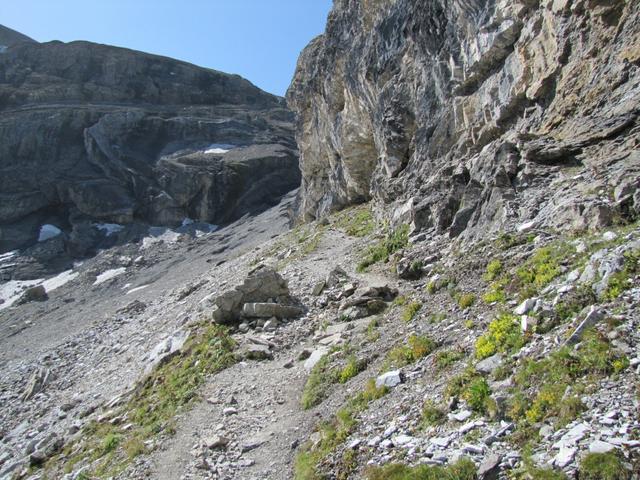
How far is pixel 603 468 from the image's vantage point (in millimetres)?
6023

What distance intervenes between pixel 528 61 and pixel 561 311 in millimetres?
15389

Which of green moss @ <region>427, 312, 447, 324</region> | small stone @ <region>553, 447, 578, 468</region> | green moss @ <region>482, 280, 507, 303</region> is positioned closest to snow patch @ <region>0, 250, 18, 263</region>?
green moss @ <region>427, 312, 447, 324</region>

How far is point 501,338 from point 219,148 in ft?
354

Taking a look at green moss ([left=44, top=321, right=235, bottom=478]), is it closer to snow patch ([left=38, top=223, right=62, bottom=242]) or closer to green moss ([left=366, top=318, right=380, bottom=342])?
green moss ([left=366, top=318, right=380, bottom=342])

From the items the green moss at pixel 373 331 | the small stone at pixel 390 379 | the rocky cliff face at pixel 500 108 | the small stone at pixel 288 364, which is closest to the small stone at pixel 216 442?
the small stone at pixel 288 364

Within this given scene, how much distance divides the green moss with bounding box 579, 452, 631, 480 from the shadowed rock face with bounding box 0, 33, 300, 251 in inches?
3688

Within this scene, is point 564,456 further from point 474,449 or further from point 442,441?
point 442,441

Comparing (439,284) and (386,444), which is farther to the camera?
(439,284)

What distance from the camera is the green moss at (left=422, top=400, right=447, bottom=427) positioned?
885cm

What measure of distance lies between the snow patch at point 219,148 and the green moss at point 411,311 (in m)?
97.1

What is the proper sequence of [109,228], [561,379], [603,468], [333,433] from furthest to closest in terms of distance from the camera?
[109,228] → [333,433] → [561,379] → [603,468]

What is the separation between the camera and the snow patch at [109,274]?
73938 mm

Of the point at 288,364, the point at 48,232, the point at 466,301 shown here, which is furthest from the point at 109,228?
the point at 466,301

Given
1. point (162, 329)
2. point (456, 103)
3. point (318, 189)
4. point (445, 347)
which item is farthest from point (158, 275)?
point (445, 347)
